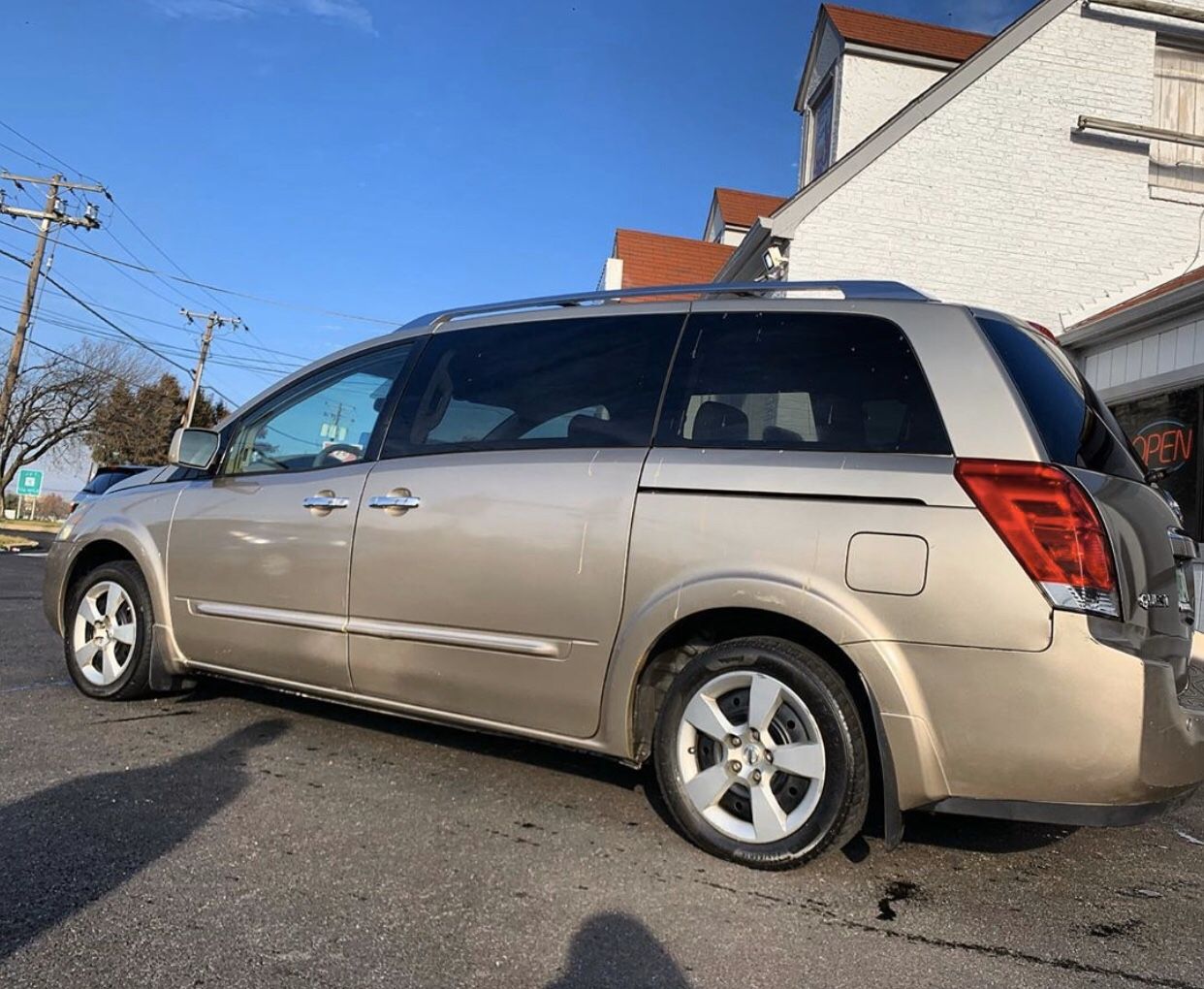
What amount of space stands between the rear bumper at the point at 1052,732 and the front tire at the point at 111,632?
3.59m

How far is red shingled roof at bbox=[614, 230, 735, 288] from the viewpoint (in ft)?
70.4

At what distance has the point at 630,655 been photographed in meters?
3.10

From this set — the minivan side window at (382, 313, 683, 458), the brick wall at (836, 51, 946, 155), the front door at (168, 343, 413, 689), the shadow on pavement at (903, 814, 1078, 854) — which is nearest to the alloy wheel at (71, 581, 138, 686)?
the front door at (168, 343, 413, 689)

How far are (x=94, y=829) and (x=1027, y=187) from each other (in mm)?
11594

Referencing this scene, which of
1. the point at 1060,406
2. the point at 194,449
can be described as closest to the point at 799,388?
the point at 1060,406

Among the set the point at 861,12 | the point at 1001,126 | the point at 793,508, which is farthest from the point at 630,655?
the point at 861,12

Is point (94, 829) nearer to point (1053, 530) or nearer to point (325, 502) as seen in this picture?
point (325, 502)

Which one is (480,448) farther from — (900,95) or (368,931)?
(900,95)

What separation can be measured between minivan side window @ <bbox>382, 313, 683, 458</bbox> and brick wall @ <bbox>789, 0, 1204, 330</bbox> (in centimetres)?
808

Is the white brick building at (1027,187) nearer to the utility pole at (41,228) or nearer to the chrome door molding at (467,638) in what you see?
the chrome door molding at (467,638)

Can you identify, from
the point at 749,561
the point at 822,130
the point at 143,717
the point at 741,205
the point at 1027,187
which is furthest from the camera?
the point at 741,205

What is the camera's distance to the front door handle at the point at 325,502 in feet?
12.6

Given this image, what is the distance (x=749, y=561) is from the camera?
293cm

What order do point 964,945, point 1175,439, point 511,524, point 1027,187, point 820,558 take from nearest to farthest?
point 964,945, point 820,558, point 511,524, point 1175,439, point 1027,187
